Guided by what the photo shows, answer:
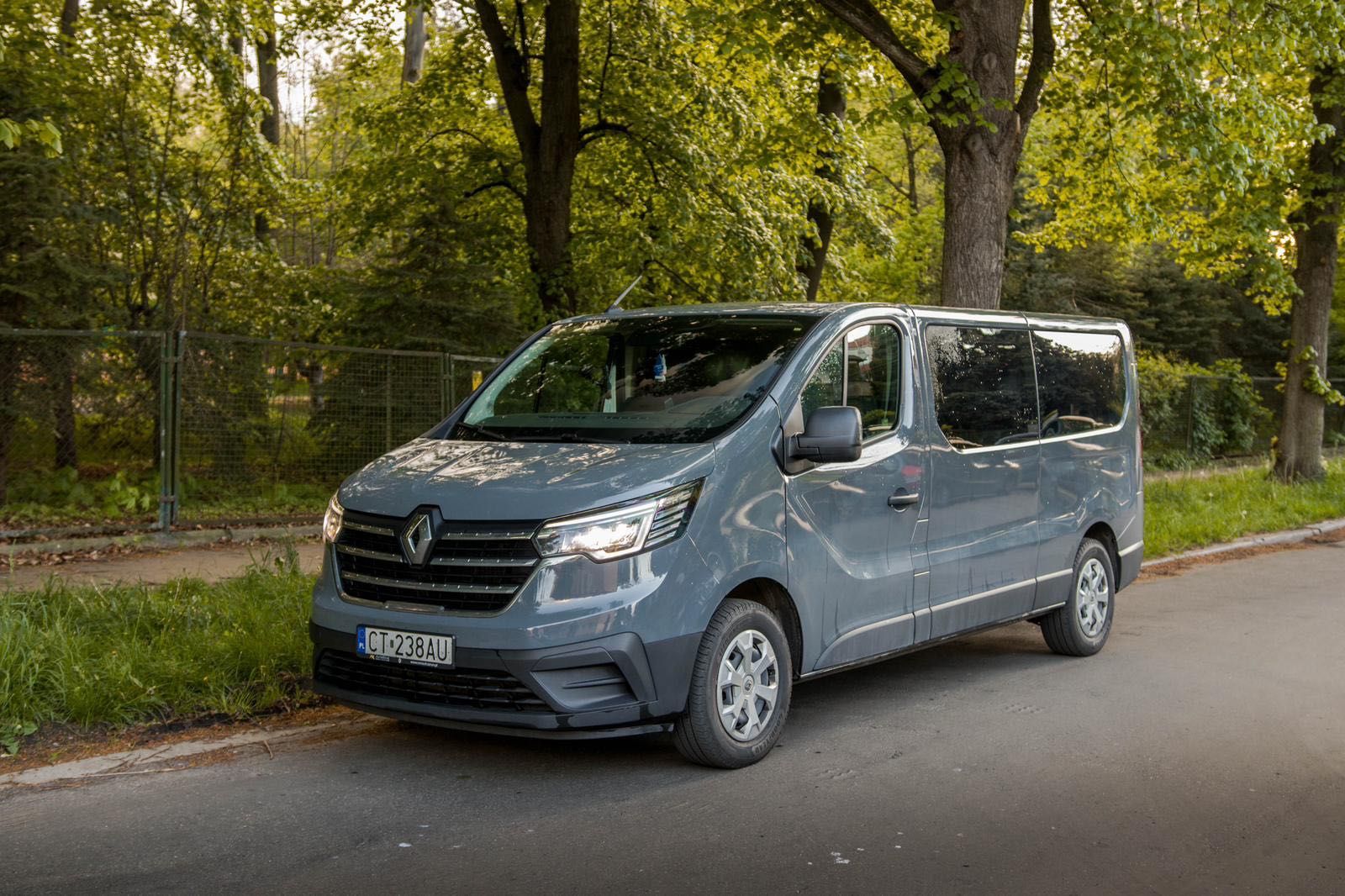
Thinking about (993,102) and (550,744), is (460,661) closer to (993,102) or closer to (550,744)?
(550,744)

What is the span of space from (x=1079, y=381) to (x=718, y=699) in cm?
406

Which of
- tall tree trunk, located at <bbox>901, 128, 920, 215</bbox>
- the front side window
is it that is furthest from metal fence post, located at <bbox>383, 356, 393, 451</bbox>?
tall tree trunk, located at <bbox>901, 128, 920, 215</bbox>

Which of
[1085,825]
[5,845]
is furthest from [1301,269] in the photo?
[5,845]

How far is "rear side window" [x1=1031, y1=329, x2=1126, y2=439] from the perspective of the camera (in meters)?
8.18

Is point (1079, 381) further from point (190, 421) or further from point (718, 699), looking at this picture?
point (190, 421)

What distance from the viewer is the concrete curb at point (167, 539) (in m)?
11.4

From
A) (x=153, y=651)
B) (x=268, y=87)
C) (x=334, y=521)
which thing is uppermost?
(x=268, y=87)

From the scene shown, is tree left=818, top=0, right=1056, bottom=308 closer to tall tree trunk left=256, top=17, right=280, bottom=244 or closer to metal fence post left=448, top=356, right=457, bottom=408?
metal fence post left=448, top=356, right=457, bottom=408

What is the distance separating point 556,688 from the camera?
5.25 metres

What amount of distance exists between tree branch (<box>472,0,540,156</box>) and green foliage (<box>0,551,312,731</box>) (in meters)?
10.3

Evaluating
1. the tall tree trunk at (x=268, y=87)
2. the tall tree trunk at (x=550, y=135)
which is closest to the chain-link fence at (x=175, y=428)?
the tall tree trunk at (x=550, y=135)

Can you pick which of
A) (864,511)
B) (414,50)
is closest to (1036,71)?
(864,511)

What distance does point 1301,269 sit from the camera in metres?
20.3

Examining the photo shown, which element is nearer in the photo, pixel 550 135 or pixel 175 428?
pixel 175 428
